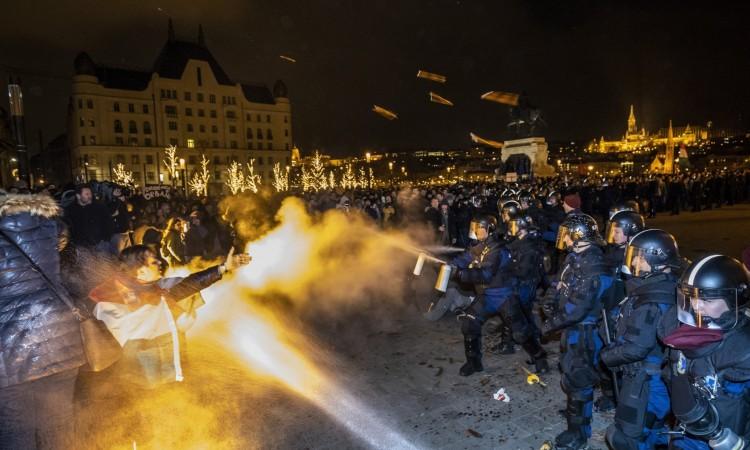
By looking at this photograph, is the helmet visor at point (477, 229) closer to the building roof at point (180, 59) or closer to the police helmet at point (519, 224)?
the police helmet at point (519, 224)

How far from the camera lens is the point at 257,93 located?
3639 inches

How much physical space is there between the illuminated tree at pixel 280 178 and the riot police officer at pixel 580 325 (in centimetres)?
7740

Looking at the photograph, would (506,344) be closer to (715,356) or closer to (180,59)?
(715,356)

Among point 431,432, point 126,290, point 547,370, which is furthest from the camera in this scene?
point 547,370

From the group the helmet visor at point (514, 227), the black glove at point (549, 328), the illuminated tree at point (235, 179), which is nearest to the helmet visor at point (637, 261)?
the black glove at point (549, 328)

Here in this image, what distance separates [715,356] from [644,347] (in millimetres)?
623

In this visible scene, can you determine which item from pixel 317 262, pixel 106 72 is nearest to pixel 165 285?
pixel 317 262

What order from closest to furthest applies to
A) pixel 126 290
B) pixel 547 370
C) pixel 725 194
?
pixel 126 290 → pixel 547 370 → pixel 725 194

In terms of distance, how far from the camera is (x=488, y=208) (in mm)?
17328

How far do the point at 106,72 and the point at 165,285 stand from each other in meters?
88.7

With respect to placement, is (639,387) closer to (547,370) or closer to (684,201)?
(547,370)

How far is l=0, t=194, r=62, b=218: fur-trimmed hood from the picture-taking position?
340 cm

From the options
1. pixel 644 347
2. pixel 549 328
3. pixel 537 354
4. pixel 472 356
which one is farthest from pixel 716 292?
pixel 472 356

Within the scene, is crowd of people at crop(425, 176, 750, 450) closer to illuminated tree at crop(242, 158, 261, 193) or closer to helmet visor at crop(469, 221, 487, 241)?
helmet visor at crop(469, 221, 487, 241)
